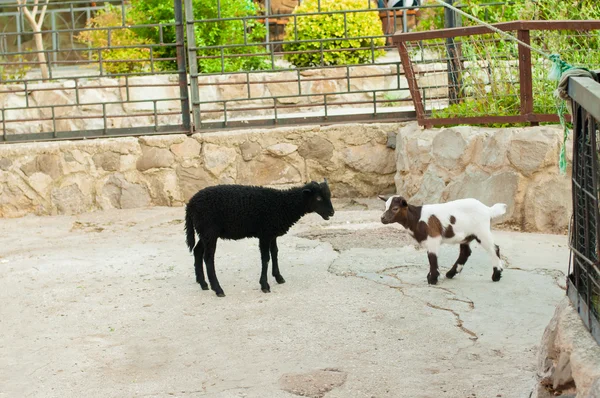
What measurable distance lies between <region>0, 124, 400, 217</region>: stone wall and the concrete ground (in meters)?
1.21

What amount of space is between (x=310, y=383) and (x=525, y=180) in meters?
4.02

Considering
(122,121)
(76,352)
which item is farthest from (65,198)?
(76,352)

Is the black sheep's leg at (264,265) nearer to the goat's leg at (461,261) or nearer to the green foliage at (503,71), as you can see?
the goat's leg at (461,261)

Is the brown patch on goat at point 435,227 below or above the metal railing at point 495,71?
below

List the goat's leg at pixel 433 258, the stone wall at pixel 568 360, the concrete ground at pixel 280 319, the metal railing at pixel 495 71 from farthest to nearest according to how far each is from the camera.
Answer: the metal railing at pixel 495 71 < the goat's leg at pixel 433 258 < the concrete ground at pixel 280 319 < the stone wall at pixel 568 360

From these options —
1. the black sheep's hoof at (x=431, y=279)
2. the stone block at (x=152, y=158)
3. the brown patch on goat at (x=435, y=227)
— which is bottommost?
the black sheep's hoof at (x=431, y=279)

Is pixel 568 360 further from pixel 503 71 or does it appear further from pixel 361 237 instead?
pixel 503 71

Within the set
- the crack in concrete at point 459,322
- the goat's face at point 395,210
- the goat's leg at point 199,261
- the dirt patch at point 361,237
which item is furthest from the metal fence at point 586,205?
the dirt patch at point 361,237

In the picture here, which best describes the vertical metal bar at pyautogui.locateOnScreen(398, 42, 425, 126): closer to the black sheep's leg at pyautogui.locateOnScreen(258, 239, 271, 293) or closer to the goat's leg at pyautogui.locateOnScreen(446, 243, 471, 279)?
the goat's leg at pyautogui.locateOnScreen(446, 243, 471, 279)

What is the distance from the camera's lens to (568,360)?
10.9 ft

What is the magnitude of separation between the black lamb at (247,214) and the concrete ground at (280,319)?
254mm

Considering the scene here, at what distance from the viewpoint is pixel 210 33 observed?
11906mm

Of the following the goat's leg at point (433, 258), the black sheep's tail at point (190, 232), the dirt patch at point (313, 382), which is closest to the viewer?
the dirt patch at point (313, 382)

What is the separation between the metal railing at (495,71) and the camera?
312 inches
